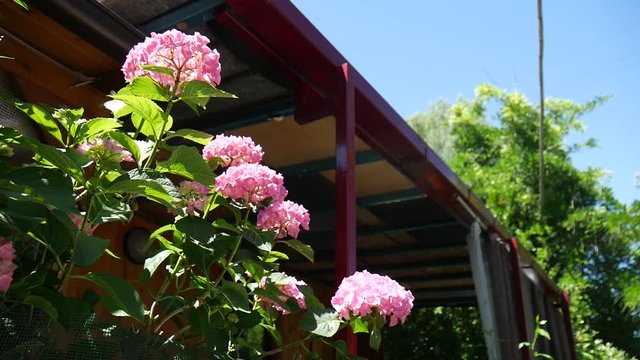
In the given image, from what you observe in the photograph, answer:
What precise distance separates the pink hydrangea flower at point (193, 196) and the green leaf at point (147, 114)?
13 cm

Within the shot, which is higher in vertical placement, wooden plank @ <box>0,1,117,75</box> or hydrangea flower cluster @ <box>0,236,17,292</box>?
wooden plank @ <box>0,1,117,75</box>

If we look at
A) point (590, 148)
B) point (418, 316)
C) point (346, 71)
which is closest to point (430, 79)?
point (590, 148)

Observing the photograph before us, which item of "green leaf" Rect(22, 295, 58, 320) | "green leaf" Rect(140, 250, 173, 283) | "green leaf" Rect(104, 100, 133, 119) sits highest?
"green leaf" Rect(104, 100, 133, 119)

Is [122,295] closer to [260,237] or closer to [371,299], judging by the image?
[260,237]

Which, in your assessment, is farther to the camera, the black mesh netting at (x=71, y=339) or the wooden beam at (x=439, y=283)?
the wooden beam at (x=439, y=283)

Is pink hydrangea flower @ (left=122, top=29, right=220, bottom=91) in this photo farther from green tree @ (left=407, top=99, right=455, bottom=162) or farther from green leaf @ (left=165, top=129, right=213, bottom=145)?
green tree @ (left=407, top=99, right=455, bottom=162)

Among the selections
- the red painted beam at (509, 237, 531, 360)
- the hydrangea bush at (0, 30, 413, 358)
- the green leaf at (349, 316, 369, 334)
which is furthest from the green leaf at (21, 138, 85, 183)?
the red painted beam at (509, 237, 531, 360)

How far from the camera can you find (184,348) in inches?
42.5

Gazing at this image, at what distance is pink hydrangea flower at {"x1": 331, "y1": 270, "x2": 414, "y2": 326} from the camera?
4.43 feet

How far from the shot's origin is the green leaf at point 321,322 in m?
1.34

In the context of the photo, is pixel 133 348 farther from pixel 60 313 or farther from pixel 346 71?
pixel 346 71

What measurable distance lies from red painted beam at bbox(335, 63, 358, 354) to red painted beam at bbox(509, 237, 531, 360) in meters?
2.35

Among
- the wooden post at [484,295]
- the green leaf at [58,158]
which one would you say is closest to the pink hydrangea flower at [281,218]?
the green leaf at [58,158]

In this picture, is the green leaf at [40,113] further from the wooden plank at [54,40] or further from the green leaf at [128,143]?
the wooden plank at [54,40]
